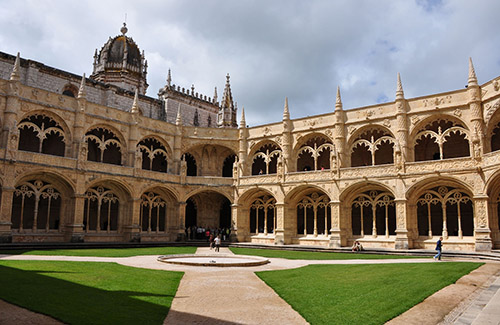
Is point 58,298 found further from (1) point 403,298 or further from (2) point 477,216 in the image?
(2) point 477,216

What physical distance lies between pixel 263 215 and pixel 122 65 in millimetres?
23638

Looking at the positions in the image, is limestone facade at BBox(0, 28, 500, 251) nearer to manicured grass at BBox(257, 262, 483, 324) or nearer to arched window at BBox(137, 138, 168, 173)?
arched window at BBox(137, 138, 168, 173)

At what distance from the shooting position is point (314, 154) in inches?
1298

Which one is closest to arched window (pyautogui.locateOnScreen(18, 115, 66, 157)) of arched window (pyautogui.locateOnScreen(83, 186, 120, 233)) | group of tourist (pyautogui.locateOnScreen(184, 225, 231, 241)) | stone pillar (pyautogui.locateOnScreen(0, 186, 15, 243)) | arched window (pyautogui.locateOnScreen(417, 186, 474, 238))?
stone pillar (pyautogui.locateOnScreen(0, 186, 15, 243))

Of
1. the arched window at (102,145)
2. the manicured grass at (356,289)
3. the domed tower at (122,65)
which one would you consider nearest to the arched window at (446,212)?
the manicured grass at (356,289)

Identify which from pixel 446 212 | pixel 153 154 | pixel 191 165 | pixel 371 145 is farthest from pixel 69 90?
pixel 446 212

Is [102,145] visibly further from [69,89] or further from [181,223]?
[181,223]

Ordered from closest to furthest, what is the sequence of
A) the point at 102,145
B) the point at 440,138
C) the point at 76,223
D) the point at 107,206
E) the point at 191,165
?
1. the point at 440,138
2. the point at 76,223
3. the point at 102,145
4. the point at 107,206
5. the point at 191,165

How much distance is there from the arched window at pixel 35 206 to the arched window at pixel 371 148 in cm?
2229

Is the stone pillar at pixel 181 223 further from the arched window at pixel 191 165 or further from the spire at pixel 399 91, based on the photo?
the spire at pixel 399 91

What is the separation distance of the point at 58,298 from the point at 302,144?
27.3 metres

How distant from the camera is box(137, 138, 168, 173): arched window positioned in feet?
112

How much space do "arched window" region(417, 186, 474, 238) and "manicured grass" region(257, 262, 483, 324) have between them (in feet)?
39.9

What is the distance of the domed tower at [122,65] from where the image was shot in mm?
45406
